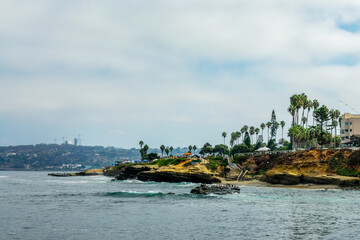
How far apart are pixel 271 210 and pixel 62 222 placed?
24.4 m

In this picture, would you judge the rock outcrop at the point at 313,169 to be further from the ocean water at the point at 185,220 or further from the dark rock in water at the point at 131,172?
the dark rock in water at the point at 131,172

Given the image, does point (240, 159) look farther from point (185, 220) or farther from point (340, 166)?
point (185, 220)

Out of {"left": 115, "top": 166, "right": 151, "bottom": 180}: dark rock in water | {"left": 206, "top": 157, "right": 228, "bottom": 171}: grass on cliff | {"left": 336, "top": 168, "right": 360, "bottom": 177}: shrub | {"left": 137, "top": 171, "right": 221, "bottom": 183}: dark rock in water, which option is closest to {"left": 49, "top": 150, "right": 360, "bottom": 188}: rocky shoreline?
{"left": 137, "top": 171, "right": 221, "bottom": 183}: dark rock in water

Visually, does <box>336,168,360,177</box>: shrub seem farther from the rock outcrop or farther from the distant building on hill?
the distant building on hill

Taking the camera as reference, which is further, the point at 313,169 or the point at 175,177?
the point at 175,177

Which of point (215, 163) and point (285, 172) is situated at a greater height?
point (215, 163)

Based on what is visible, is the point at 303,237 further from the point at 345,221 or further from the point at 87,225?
the point at 87,225

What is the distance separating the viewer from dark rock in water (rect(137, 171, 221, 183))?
9881 centimetres

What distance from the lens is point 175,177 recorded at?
344 ft

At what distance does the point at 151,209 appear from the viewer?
4525 centimetres

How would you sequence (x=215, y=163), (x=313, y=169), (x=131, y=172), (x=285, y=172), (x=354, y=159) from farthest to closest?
(x=131, y=172)
(x=215, y=163)
(x=285, y=172)
(x=313, y=169)
(x=354, y=159)

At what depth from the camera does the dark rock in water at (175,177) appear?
98.8 meters

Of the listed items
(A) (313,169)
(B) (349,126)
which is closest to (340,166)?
(A) (313,169)

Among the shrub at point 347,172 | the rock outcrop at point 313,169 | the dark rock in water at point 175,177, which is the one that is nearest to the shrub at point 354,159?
the rock outcrop at point 313,169
